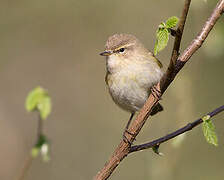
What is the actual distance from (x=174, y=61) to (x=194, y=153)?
11.7 ft

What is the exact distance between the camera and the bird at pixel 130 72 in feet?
13.8

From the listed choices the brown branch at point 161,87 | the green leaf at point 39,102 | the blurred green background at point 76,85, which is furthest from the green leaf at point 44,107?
the blurred green background at point 76,85

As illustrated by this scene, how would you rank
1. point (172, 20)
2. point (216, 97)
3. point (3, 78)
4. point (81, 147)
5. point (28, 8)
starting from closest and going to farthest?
point (172, 20)
point (216, 97)
point (81, 147)
point (28, 8)
point (3, 78)

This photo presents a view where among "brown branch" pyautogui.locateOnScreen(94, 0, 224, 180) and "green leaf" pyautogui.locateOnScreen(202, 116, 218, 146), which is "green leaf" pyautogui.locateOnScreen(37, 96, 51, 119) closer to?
"brown branch" pyautogui.locateOnScreen(94, 0, 224, 180)

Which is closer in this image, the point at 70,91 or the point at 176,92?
the point at 176,92

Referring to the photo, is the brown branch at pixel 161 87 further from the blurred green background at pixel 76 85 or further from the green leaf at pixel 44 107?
the blurred green background at pixel 76 85

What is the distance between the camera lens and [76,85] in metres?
7.82

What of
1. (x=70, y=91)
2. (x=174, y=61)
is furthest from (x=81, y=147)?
(x=174, y=61)

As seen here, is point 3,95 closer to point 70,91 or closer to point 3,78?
point 3,78

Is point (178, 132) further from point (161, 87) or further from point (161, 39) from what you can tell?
point (161, 39)

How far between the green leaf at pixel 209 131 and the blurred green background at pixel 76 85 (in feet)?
9.43

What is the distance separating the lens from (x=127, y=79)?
4.27 meters

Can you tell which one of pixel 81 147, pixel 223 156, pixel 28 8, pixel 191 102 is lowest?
pixel 81 147

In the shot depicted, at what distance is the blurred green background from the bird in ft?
3.00
